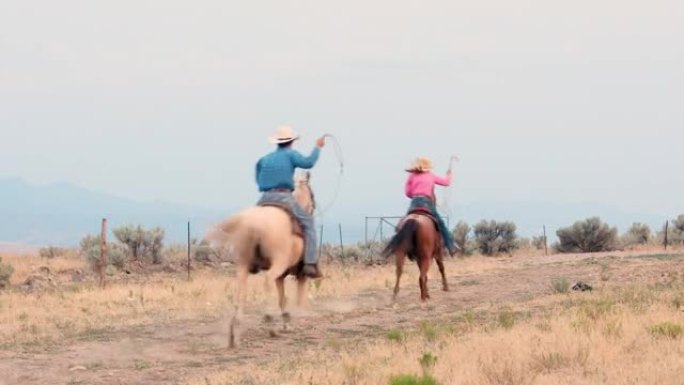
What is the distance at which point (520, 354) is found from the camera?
Answer: 331 inches

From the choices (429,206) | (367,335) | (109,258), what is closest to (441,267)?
(429,206)

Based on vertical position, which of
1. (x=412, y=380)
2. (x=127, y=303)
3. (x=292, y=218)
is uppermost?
(x=292, y=218)

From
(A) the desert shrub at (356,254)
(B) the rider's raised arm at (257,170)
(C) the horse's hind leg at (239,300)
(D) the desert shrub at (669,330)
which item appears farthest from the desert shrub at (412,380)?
(A) the desert shrub at (356,254)

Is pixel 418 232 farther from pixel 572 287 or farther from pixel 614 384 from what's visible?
pixel 614 384

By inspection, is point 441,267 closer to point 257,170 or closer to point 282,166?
point 257,170

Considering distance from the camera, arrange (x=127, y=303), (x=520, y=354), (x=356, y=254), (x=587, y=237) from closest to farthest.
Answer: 1. (x=520, y=354)
2. (x=127, y=303)
3. (x=356, y=254)
4. (x=587, y=237)

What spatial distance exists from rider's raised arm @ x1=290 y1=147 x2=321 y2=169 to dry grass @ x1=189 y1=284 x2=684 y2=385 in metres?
2.33

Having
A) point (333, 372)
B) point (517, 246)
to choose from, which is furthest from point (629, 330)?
point (517, 246)

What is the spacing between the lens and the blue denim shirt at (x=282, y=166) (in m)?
12.2

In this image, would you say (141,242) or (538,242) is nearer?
(141,242)

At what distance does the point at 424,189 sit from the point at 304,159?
426cm

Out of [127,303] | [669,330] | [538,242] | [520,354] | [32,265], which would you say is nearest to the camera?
[520,354]

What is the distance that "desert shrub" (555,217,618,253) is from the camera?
37031mm

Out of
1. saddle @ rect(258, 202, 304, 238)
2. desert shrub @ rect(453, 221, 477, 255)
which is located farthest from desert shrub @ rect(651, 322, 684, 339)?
desert shrub @ rect(453, 221, 477, 255)
